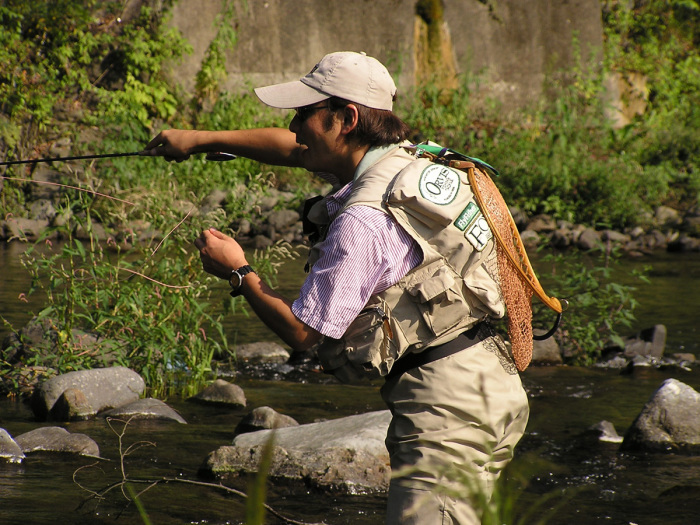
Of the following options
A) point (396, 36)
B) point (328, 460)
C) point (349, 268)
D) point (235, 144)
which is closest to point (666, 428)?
point (328, 460)

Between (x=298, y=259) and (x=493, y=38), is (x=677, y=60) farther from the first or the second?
(x=298, y=259)

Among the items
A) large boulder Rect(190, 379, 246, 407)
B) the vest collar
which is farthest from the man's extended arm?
large boulder Rect(190, 379, 246, 407)

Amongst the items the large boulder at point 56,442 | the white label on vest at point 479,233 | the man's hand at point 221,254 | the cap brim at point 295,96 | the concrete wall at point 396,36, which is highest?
the concrete wall at point 396,36

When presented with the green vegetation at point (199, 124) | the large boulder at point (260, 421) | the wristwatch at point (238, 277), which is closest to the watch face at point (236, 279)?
the wristwatch at point (238, 277)

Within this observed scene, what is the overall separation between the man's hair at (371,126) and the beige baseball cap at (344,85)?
20 millimetres

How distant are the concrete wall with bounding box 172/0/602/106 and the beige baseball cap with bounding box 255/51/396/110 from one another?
12.1m

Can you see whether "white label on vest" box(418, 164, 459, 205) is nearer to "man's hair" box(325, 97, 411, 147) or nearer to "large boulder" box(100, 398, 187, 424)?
"man's hair" box(325, 97, 411, 147)

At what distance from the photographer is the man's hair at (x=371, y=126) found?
8.68 feet

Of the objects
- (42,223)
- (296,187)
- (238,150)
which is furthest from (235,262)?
(296,187)

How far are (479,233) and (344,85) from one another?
53 centimetres

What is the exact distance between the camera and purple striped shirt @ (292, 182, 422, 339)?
243 centimetres

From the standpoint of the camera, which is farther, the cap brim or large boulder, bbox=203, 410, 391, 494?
large boulder, bbox=203, 410, 391, 494

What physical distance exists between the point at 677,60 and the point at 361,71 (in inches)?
717

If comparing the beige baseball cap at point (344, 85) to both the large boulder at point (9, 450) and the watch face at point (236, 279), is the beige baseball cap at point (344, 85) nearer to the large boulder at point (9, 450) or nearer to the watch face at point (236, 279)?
the watch face at point (236, 279)
